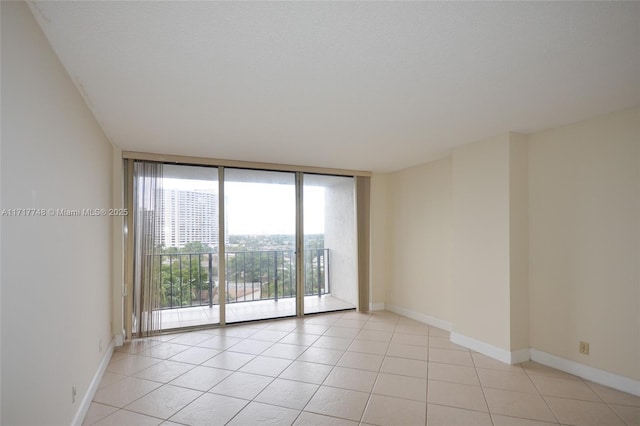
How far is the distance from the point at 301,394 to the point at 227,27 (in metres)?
2.76

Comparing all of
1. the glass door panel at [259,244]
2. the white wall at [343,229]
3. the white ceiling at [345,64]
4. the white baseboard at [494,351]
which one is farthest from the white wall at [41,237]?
Result: the white baseboard at [494,351]

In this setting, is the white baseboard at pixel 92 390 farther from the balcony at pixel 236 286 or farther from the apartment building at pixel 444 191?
the balcony at pixel 236 286

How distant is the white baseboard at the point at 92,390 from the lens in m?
2.35

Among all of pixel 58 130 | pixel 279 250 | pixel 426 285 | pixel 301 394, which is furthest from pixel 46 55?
pixel 426 285

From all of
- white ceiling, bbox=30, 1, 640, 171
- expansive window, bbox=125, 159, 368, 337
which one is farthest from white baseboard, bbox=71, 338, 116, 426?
white ceiling, bbox=30, 1, 640, 171

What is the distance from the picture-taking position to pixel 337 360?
3.56m

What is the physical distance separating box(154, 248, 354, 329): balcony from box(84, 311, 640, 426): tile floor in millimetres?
598

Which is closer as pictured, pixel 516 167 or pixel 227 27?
pixel 227 27

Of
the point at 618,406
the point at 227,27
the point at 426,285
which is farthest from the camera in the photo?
the point at 426,285

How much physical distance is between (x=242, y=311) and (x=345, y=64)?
13.8 ft

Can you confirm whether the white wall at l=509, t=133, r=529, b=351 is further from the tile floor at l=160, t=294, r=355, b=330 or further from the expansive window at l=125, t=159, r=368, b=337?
the tile floor at l=160, t=294, r=355, b=330

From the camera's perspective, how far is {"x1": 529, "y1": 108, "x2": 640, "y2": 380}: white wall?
2.79 m

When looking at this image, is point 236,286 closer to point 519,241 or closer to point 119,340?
point 119,340

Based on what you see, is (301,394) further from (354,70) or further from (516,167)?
(516,167)
